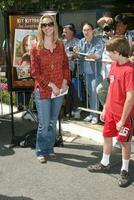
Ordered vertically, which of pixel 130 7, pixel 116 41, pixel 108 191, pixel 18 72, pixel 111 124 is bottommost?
pixel 108 191

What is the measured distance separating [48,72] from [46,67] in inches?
2.7

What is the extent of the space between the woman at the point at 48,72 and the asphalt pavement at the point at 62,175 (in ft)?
1.00

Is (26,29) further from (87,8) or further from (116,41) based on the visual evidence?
(87,8)

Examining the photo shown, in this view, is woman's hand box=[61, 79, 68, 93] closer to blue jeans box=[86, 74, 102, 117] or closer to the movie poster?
the movie poster

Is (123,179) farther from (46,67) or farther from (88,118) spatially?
(88,118)

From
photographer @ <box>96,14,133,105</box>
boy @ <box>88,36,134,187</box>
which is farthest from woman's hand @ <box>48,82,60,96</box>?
photographer @ <box>96,14,133,105</box>

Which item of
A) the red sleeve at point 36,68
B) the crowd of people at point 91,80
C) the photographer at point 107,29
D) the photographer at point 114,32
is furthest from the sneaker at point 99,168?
the photographer at point 107,29

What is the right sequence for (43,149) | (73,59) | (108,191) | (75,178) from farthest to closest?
(73,59)
(43,149)
(75,178)
(108,191)

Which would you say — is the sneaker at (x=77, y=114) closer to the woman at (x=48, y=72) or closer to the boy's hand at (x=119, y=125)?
the woman at (x=48, y=72)

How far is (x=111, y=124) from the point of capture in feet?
17.8

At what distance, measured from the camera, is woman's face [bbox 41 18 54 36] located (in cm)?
582

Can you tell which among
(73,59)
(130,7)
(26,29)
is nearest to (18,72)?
(26,29)

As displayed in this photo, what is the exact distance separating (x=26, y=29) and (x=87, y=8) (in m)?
6.61

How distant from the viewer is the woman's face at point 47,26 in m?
5.82
